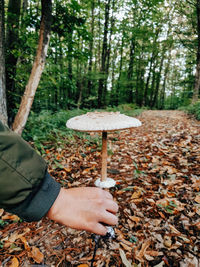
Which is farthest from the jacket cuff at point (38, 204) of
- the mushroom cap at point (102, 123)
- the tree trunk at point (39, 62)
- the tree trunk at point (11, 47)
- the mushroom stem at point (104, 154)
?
the tree trunk at point (11, 47)

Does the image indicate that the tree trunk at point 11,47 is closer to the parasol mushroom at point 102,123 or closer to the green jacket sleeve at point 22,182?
the parasol mushroom at point 102,123

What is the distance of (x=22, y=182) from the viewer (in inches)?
30.2

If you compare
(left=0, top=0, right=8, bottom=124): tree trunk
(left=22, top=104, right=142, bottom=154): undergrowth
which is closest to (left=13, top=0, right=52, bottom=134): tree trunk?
(left=0, top=0, right=8, bottom=124): tree trunk

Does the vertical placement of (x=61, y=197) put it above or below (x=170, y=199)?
above

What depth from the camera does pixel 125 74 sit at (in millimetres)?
19188

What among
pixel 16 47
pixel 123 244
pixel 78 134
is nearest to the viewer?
pixel 123 244

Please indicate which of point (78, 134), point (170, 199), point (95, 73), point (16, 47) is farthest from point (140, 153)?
point (95, 73)

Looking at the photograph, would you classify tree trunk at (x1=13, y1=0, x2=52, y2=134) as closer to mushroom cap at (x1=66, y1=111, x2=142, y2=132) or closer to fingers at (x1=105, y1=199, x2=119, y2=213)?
mushroom cap at (x1=66, y1=111, x2=142, y2=132)

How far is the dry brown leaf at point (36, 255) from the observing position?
1.71m

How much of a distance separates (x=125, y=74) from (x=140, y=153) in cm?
1753

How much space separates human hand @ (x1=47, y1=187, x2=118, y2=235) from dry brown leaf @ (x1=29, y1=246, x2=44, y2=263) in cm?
140

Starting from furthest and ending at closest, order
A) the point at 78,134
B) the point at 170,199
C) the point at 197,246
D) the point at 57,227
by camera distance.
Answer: the point at 78,134 → the point at 170,199 → the point at 57,227 → the point at 197,246

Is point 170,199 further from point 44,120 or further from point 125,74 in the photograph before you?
point 125,74

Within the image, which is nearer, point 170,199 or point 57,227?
point 57,227
